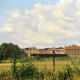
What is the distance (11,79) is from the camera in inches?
304

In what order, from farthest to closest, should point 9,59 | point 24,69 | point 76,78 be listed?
point 9,59 < point 24,69 < point 76,78

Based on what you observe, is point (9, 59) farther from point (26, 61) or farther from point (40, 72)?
point (40, 72)

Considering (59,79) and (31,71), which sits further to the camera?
(31,71)

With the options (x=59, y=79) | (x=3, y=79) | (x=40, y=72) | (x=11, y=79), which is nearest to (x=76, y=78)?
(x=59, y=79)

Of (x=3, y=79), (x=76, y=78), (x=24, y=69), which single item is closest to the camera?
(x=76, y=78)

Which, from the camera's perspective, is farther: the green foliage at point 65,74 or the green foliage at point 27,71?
the green foliage at point 27,71

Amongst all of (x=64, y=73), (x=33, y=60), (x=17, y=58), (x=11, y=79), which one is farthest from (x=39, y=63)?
(x=11, y=79)

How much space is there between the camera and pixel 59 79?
26.4ft

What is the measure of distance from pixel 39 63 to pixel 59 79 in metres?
2.06

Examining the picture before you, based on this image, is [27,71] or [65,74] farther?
[27,71]

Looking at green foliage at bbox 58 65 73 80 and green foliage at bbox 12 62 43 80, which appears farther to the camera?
green foliage at bbox 12 62 43 80

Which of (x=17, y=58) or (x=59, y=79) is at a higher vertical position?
(x=17, y=58)

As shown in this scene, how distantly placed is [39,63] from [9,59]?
1.57 m

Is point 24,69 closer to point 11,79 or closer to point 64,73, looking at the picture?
point 11,79
